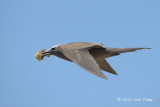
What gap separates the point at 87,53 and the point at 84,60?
598 mm

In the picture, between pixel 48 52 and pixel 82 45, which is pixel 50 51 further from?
pixel 82 45

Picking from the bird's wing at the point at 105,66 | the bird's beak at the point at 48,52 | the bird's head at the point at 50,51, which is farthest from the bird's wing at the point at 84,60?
the bird's wing at the point at 105,66

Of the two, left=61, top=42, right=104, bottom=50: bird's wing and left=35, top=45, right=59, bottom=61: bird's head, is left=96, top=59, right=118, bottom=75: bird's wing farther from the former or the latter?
left=35, top=45, right=59, bottom=61: bird's head

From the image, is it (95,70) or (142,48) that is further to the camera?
(142,48)

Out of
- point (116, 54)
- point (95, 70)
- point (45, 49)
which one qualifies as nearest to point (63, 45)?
point (45, 49)

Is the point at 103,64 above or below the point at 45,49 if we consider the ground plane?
below

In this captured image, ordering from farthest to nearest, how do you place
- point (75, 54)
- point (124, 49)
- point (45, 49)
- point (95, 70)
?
1. point (45, 49)
2. point (124, 49)
3. point (75, 54)
4. point (95, 70)

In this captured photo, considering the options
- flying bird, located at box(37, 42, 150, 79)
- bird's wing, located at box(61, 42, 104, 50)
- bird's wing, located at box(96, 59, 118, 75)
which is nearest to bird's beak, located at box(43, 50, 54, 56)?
flying bird, located at box(37, 42, 150, 79)

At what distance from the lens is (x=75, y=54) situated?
26.0 ft

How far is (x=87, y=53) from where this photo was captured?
26.5 ft

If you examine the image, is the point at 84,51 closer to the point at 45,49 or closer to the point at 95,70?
the point at 95,70

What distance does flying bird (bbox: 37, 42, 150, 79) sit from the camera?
24.2 ft

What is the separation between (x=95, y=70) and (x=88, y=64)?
45cm

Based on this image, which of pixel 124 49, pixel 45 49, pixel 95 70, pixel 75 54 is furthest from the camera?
pixel 45 49
